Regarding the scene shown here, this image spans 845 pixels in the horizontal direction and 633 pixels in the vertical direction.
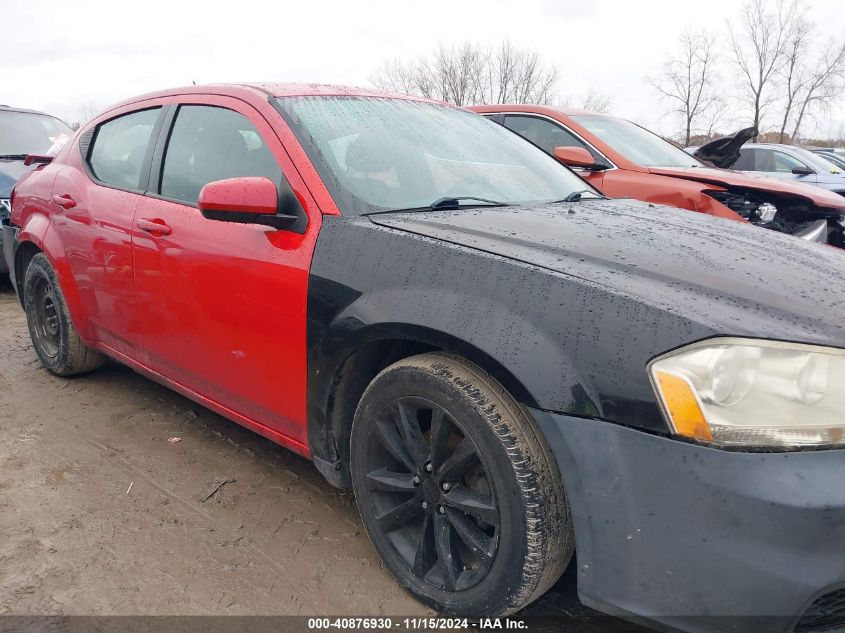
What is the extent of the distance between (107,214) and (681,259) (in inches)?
100

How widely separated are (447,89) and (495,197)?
3076 cm

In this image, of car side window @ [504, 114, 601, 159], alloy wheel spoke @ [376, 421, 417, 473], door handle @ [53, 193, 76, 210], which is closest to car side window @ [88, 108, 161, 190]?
door handle @ [53, 193, 76, 210]

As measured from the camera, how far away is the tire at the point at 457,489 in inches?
66.5

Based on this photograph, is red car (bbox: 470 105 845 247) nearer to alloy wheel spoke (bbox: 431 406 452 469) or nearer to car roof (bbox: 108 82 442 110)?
car roof (bbox: 108 82 442 110)

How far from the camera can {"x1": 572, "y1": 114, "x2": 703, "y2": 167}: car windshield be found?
214 inches

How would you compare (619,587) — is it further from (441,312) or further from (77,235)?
(77,235)

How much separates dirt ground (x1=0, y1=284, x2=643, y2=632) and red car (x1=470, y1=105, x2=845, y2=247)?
2.71 metres

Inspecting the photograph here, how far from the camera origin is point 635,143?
18.7ft

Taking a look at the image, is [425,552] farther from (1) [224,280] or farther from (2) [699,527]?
(1) [224,280]

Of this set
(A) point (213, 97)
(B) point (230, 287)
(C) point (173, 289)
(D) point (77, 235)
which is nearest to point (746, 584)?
(B) point (230, 287)

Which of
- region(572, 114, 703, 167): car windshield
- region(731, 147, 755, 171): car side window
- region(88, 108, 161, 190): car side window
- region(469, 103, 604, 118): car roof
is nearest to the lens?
region(88, 108, 161, 190): car side window

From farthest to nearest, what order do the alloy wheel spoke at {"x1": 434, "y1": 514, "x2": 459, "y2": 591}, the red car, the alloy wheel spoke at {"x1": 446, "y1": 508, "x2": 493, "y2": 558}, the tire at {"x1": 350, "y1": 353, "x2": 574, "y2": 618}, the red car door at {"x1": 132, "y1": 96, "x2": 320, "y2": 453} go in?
the red car, the red car door at {"x1": 132, "y1": 96, "x2": 320, "y2": 453}, the alloy wheel spoke at {"x1": 434, "y1": 514, "x2": 459, "y2": 591}, the alloy wheel spoke at {"x1": 446, "y1": 508, "x2": 493, "y2": 558}, the tire at {"x1": 350, "y1": 353, "x2": 574, "y2": 618}

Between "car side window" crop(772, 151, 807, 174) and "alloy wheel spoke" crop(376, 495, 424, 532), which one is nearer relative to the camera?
"alloy wheel spoke" crop(376, 495, 424, 532)

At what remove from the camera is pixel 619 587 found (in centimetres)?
159
